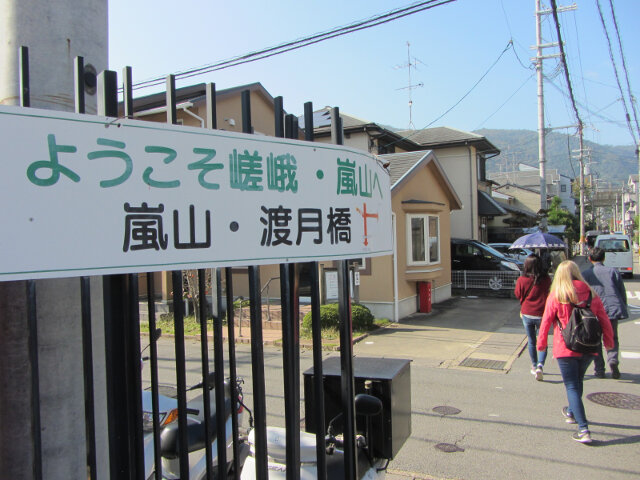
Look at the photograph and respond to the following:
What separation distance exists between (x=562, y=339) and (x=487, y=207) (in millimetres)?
20446

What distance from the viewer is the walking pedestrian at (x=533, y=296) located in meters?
7.33

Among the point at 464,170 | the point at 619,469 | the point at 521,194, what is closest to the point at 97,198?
the point at 619,469

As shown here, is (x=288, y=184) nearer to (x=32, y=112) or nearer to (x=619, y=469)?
(x=32, y=112)

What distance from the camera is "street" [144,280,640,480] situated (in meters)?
4.48

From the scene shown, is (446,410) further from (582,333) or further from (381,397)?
(381,397)

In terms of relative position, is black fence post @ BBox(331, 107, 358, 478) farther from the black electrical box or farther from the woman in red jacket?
the woman in red jacket

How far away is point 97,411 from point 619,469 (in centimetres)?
440

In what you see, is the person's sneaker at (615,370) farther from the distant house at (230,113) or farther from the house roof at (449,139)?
Result: the house roof at (449,139)

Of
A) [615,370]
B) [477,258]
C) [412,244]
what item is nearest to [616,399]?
[615,370]

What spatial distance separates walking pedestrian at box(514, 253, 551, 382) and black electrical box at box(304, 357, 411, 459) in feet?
15.5

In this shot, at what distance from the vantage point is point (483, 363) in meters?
8.43

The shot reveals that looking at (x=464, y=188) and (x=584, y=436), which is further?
(x=464, y=188)

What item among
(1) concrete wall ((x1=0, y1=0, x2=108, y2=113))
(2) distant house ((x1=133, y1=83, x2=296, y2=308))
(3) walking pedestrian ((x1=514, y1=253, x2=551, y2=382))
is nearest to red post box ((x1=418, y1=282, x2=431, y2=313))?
(2) distant house ((x1=133, y1=83, x2=296, y2=308))

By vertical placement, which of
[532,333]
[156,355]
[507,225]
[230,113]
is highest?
[230,113]
